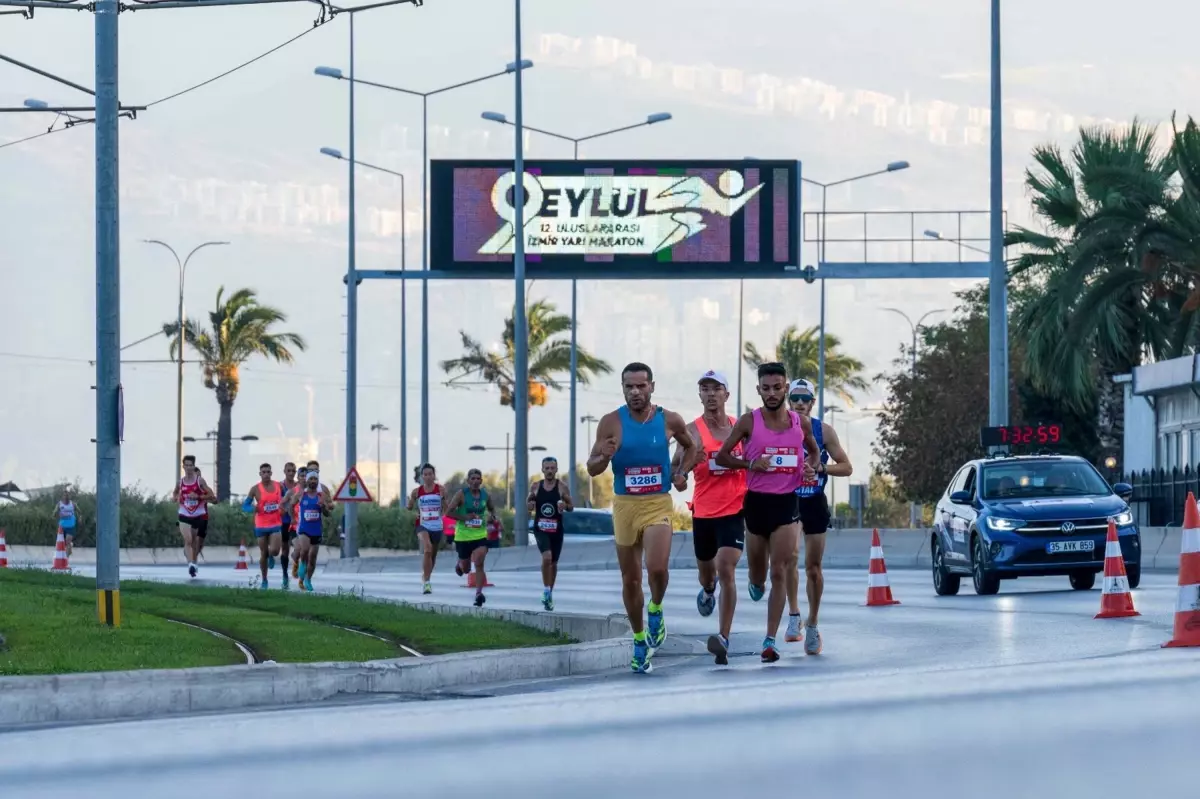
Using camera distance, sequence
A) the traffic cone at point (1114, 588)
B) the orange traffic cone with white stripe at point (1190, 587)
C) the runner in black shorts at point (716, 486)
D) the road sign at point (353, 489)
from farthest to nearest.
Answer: the road sign at point (353, 489), the traffic cone at point (1114, 588), the runner in black shorts at point (716, 486), the orange traffic cone with white stripe at point (1190, 587)

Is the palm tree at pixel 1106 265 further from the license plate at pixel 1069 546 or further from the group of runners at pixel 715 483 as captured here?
the group of runners at pixel 715 483

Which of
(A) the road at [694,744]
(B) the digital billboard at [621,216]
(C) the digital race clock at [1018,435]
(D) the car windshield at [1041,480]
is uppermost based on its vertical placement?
(B) the digital billboard at [621,216]

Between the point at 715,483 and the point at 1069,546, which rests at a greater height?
the point at 715,483

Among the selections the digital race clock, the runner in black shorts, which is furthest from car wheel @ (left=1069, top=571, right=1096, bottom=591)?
the runner in black shorts

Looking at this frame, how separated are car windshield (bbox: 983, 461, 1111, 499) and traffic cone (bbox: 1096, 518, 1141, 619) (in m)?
4.78

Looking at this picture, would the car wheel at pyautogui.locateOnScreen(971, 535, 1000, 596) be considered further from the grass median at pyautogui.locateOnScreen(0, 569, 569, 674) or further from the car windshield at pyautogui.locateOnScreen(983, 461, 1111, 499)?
the grass median at pyautogui.locateOnScreen(0, 569, 569, 674)

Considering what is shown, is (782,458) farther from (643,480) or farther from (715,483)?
(715,483)

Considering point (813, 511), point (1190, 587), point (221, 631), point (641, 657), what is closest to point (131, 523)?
point (221, 631)

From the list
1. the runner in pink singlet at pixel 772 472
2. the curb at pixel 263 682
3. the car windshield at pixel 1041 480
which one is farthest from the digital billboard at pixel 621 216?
the runner in pink singlet at pixel 772 472

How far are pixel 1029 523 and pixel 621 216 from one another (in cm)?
3454

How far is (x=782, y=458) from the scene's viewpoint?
42.2 feet

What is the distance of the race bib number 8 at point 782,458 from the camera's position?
12828 mm

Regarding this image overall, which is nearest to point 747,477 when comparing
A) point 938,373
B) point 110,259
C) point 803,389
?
point 803,389

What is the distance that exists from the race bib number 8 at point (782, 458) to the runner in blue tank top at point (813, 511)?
62 cm
